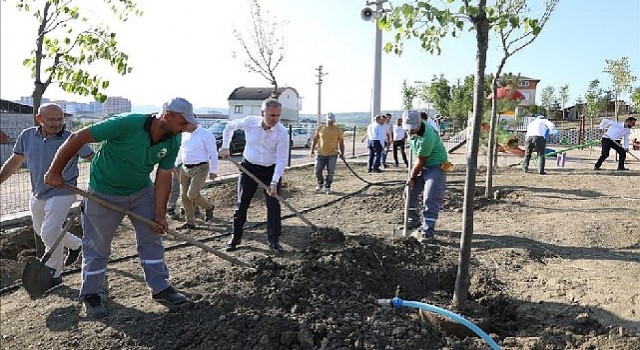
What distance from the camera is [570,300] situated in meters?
4.19

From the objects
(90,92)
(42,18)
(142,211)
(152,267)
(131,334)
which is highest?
(42,18)

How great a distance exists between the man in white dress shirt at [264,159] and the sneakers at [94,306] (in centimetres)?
191

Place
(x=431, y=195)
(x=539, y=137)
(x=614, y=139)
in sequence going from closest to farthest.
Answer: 1. (x=431, y=195)
2. (x=539, y=137)
3. (x=614, y=139)

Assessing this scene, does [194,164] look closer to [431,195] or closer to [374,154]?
[431,195]

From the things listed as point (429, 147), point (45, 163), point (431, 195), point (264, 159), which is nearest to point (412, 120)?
point (429, 147)

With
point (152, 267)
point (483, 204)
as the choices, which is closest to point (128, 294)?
point (152, 267)

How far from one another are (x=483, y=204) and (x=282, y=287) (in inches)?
201

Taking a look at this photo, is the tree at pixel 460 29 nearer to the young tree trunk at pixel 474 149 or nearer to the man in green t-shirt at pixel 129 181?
the young tree trunk at pixel 474 149

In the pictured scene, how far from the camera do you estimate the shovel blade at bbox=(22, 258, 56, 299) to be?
13.3 ft

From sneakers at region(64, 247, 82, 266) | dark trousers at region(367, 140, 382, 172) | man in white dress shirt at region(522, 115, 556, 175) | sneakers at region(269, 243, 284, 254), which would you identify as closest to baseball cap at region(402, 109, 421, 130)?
sneakers at region(269, 243, 284, 254)

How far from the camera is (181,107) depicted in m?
3.66

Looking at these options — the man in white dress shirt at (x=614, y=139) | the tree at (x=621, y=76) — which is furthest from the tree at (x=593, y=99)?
the man in white dress shirt at (x=614, y=139)

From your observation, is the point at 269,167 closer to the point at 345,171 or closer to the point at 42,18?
the point at 42,18

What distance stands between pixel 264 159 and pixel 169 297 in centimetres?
200
